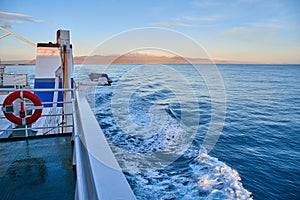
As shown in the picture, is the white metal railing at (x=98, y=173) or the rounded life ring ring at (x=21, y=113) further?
the rounded life ring ring at (x=21, y=113)

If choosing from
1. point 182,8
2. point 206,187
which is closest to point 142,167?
point 206,187

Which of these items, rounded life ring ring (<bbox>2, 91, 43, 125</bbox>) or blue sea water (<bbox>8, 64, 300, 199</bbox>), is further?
blue sea water (<bbox>8, 64, 300, 199</bbox>)

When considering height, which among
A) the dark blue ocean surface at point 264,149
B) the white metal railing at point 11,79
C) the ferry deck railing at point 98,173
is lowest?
the dark blue ocean surface at point 264,149

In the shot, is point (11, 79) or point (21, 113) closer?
point (21, 113)

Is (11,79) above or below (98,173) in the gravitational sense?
above

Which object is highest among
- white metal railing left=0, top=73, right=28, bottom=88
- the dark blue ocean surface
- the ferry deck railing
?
white metal railing left=0, top=73, right=28, bottom=88

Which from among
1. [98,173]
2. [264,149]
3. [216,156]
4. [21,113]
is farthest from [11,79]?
[264,149]

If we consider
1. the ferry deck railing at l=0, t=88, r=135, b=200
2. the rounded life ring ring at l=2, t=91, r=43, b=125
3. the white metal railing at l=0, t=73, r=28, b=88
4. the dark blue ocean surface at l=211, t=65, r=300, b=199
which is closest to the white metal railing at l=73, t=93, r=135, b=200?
the ferry deck railing at l=0, t=88, r=135, b=200

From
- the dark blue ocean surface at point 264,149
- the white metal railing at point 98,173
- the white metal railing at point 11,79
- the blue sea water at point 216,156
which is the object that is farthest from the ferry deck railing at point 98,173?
the white metal railing at point 11,79

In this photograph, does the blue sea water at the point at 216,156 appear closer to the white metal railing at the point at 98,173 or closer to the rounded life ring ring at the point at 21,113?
the rounded life ring ring at the point at 21,113

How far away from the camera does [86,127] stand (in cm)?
140

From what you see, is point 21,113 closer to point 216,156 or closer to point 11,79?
point 216,156

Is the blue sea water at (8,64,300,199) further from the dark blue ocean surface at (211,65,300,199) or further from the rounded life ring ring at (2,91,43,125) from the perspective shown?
the rounded life ring ring at (2,91,43,125)

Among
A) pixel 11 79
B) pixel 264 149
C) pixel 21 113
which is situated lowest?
pixel 264 149
